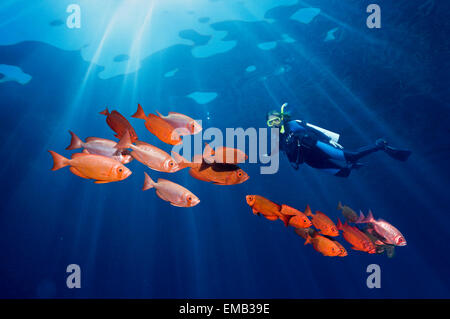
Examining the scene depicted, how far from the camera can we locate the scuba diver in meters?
6.30

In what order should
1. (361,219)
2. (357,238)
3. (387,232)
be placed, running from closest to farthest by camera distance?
1. (357,238)
2. (387,232)
3. (361,219)

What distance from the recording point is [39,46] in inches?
490

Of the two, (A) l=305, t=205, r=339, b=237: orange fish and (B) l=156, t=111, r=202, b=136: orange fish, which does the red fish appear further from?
(B) l=156, t=111, r=202, b=136: orange fish

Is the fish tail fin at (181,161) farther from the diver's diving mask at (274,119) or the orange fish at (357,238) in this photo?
the diver's diving mask at (274,119)

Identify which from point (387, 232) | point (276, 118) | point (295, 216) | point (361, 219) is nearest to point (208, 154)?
point (295, 216)

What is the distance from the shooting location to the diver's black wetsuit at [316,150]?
630 cm

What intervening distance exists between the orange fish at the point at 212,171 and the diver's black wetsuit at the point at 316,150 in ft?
12.9

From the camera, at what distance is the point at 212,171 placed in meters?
2.80

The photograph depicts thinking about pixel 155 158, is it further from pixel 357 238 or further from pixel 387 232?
pixel 387 232

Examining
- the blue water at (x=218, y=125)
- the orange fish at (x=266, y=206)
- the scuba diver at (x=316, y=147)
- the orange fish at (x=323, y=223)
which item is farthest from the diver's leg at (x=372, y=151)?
the blue water at (x=218, y=125)

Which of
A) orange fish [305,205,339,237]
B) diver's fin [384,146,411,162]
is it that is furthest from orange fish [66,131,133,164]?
diver's fin [384,146,411,162]

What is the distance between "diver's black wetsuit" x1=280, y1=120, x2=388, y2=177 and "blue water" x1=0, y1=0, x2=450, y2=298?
26.7 ft

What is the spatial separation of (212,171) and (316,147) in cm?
447

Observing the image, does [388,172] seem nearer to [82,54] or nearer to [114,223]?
[82,54]
